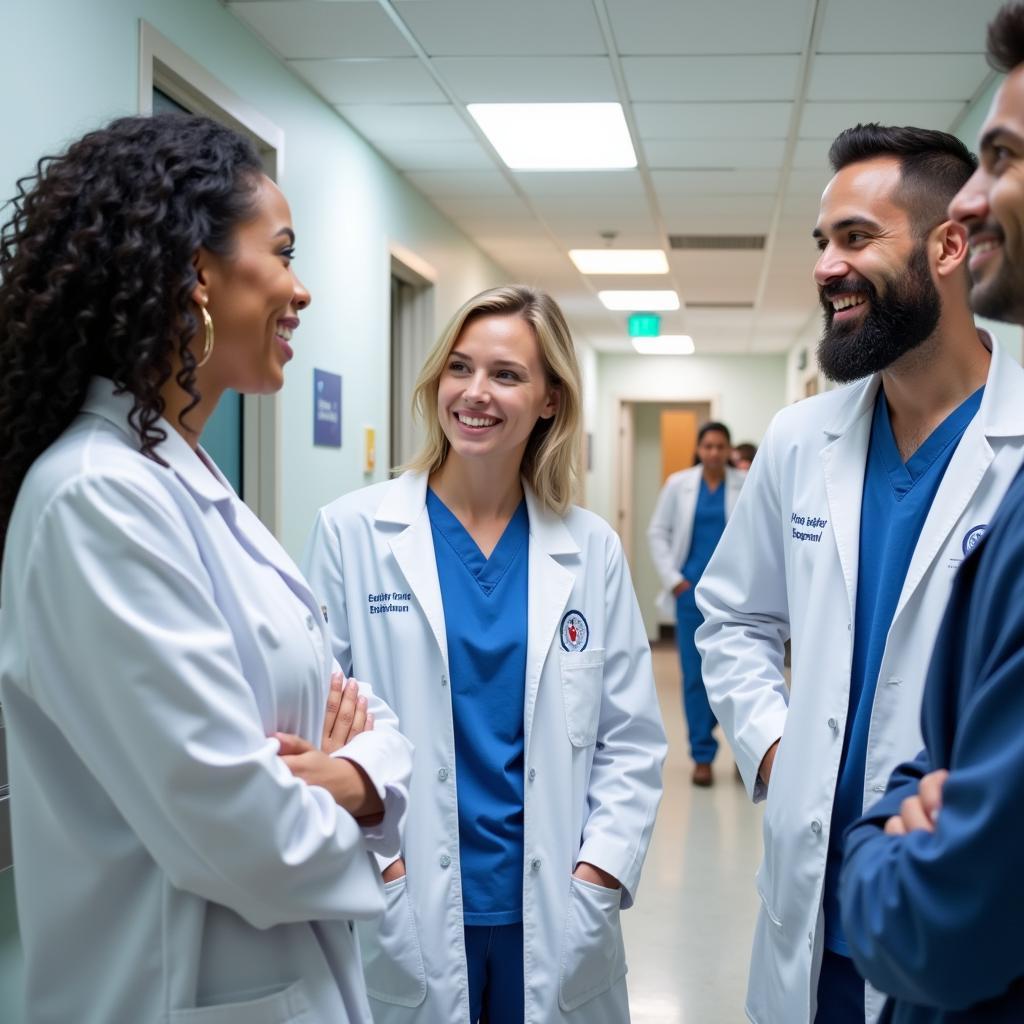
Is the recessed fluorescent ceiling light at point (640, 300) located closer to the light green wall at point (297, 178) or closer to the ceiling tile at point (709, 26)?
the light green wall at point (297, 178)

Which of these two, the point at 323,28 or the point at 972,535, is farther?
the point at 323,28

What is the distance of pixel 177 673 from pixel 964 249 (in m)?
1.42

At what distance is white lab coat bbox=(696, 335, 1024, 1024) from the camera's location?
64.2 inches

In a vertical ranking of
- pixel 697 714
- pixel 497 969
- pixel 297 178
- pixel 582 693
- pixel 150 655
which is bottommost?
pixel 697 714

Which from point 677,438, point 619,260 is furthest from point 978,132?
point 677,438

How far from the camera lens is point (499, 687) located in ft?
5.98

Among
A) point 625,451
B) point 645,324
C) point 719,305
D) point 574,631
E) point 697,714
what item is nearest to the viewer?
point 574,631

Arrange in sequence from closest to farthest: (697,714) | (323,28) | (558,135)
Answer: (323,28), (558,135), (697,714)

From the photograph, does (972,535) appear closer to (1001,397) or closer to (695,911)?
(1001,397)

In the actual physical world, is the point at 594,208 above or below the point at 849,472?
above

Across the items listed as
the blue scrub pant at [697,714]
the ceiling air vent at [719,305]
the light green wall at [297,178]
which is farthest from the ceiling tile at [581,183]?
the ceiling air vent at [719,305]

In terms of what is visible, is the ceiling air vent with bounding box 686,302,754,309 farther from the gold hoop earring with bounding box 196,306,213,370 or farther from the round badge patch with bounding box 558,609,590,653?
the gold hoop earring with bounding box 196,306,213,370

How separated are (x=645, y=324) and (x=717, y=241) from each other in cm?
276

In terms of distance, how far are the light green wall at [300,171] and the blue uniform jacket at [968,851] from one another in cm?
215
